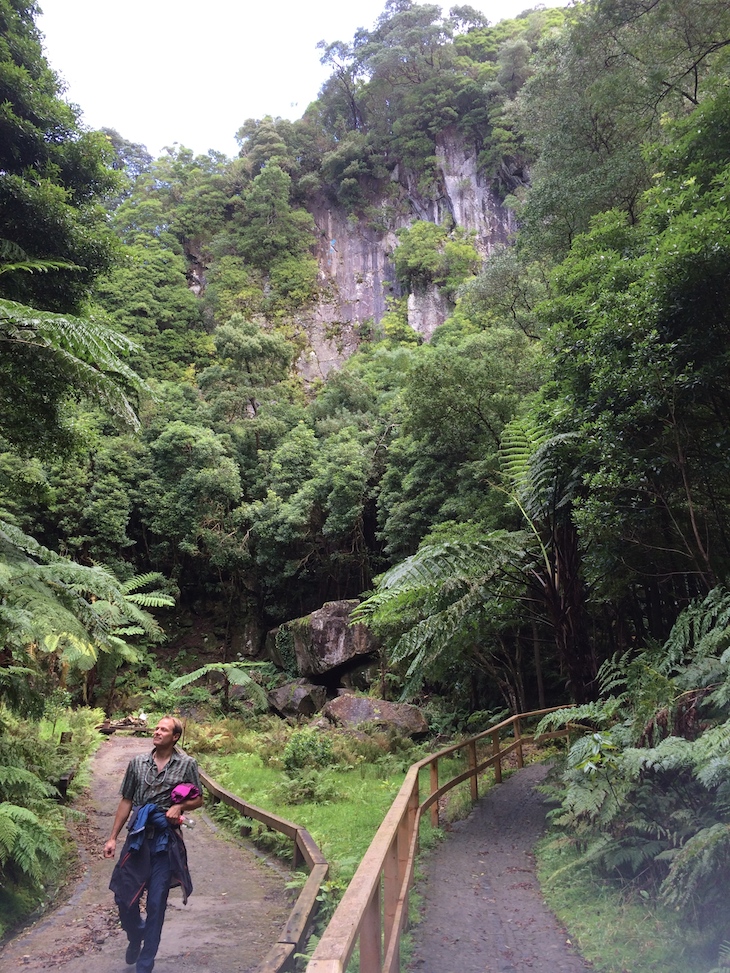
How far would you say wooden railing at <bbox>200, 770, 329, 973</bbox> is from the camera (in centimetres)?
380

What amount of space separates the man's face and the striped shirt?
0.31 feet

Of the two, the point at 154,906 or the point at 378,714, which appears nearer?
the point at 154,906

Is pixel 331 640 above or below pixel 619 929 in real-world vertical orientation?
above

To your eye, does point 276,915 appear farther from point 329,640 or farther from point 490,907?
point 329,640

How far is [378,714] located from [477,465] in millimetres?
5396

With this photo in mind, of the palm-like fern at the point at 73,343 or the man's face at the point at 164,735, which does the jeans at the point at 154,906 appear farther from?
the palm-like fern at the point at 73,343

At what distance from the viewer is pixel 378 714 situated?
43.3ft

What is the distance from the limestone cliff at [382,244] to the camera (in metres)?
34.8

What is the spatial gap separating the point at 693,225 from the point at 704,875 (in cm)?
512

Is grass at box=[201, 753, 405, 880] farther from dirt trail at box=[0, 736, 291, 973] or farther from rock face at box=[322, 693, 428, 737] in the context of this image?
rock face at box=[322, 693, 428, 737]

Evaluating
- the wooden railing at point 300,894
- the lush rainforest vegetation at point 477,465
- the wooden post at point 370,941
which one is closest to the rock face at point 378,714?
the lush rainforest vegetation at point 477,465

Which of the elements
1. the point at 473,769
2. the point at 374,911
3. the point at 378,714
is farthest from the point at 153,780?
the point at 378,714

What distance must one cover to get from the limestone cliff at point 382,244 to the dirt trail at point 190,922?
1115 inches

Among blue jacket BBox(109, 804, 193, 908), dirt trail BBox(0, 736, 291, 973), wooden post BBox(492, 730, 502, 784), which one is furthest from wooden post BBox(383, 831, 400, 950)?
wooden post BBox(492, 730, 502, 784)
